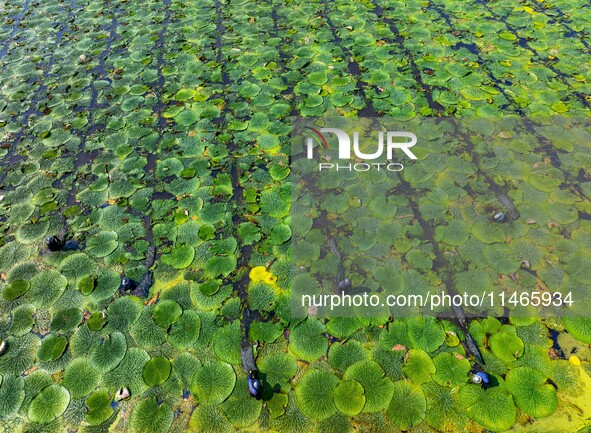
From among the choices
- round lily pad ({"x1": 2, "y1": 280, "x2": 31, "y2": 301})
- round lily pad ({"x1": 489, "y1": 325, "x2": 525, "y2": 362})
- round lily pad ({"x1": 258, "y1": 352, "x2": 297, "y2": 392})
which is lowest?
round lily pad ({"x1": 489, "y1": 325, "x2": 525, "y2": 362})

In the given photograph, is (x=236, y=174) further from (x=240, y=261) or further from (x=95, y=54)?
(x=95, y=54)

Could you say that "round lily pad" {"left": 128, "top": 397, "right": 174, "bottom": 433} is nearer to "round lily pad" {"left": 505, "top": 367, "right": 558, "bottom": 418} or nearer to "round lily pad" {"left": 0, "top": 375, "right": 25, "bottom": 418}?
"round lily pad" {"left": 0, "top": 375, "right": 25, "bottom": 418}

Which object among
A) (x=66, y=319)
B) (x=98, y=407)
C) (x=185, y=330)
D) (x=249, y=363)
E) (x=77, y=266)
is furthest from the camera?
(x=77, y=266)

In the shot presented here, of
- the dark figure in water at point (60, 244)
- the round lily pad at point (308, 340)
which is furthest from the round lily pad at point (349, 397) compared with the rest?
the dark figure in water at point (60, 244)

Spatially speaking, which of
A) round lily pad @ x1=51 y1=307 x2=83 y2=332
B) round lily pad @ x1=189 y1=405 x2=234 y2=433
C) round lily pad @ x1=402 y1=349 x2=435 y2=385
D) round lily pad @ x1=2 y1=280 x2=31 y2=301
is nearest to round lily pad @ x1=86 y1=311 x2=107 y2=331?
round lily pad @ x1=51 y1=307 x2=83 y2=332

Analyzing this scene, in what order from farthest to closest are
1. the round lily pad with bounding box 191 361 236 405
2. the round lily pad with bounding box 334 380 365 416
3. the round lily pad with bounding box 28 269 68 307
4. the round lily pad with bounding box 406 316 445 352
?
1. the round lily pad with bounding box 28 269 68 307
2. the round lily pad with bounding box 406 316 445 352
3. the round lily pad with bounding box 191 361 236 405
4. the round lily pad with bounding box 334 380 365 416

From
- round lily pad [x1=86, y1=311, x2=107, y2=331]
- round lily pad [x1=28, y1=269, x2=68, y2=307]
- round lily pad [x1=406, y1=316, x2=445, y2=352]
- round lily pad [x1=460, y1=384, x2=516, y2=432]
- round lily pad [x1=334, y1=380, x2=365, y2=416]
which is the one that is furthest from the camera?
round lily pad [x1=28, y1=269, x2=68, y2=307]

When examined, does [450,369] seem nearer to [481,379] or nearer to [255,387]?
[481,379]

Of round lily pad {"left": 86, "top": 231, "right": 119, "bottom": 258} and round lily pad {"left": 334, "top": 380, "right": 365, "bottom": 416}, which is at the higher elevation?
round lily pad {"left": 86, "top": 231, "right": 119, "bottom": 258}

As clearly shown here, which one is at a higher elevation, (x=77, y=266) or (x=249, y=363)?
(x=77, y=266)

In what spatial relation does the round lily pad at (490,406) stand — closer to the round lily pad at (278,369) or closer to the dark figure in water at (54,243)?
the round lily pad at (278,369)

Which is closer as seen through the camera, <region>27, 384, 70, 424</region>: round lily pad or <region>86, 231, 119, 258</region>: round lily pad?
<region>27, 384, 70, 424</region>: round lily pad

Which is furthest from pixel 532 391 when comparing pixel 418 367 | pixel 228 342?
pixel 228 342
